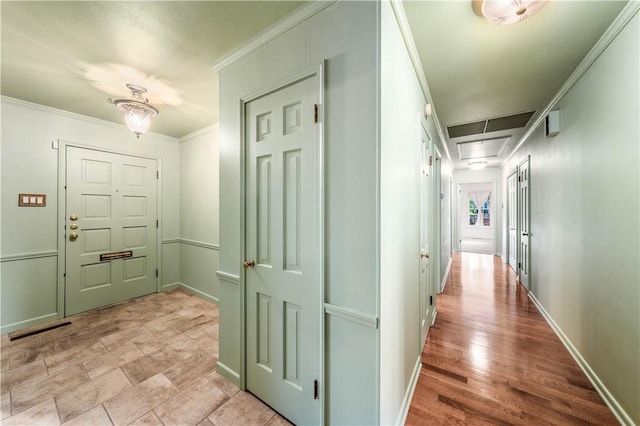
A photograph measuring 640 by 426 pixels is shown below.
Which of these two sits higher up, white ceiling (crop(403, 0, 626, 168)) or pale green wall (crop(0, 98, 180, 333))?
white ceiling (crop(403, 0, 626, 168))

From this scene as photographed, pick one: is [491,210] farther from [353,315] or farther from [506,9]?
[353,315]

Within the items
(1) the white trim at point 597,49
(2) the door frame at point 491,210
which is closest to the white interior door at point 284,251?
(1) the white trim at point 597,49

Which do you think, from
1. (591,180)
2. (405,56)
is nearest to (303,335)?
(405,56)

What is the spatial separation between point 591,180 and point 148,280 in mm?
5417

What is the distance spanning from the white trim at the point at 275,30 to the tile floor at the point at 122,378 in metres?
2.53

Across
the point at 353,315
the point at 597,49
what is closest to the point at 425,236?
the point at 353,315

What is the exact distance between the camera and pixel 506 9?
137 centimetres

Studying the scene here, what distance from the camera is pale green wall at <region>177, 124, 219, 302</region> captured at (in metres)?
3.56

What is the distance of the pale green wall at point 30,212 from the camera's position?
2701 millimetres

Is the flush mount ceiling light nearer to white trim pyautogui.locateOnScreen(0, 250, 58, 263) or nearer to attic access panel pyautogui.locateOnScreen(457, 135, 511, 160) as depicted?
attic access panel pyautogui.locateOnScreen(457, 135, 511, 160)

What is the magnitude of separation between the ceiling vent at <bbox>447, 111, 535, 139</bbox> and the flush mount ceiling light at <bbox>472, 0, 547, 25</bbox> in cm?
218

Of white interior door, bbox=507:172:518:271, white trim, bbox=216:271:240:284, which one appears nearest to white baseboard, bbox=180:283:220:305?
white trim, bbox=216:271:240:284

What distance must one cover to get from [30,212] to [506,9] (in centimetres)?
483

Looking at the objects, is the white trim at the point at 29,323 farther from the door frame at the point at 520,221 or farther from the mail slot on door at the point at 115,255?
the door frame at the point at 520,221
